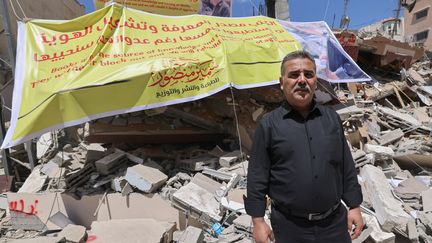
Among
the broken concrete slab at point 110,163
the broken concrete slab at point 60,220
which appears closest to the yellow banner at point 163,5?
the broken concrete slab at point 110,163

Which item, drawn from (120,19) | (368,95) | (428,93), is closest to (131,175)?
(120,19)

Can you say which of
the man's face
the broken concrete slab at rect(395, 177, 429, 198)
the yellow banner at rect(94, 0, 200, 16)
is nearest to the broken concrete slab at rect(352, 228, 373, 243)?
the broken concrete slab at rect(395, 177, 429, 198)

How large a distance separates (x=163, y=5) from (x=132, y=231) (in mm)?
5147

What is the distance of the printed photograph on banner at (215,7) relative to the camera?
7786 millimetres

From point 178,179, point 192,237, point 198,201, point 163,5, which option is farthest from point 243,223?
point 163,5

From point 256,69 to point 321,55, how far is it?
178cm

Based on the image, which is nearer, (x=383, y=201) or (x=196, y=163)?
(x=383, y=201)

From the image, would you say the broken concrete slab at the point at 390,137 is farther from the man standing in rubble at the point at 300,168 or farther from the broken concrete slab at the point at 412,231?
the man standing in rubble at the point at 300,168

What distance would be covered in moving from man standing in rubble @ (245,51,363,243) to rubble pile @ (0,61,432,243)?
1.65 metres

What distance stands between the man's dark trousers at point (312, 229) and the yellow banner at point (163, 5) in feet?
19.6

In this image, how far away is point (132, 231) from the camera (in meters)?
3.65

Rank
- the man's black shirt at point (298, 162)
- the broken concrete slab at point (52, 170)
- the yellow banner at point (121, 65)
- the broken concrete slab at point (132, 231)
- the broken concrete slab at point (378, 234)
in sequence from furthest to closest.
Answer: the broken concrete slab at point (52, 170) < the yellow banner at point (121, 65) < the broken concrete slab at point (132, 231) < the broken concrete slab at point (378, 234) < the man's black shirt at point (298, 162)

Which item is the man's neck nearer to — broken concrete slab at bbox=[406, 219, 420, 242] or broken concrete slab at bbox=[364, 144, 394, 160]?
broken concrete slab at bbox=[406, 219, 420, 242]

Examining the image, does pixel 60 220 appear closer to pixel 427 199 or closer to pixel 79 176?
pixel 79 176
